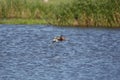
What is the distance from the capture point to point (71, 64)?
75.0 ft

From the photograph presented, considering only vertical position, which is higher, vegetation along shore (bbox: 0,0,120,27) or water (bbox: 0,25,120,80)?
vegetation along shore (bbox: 0,0,120,27)

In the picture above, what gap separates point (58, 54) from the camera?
85.2 feet

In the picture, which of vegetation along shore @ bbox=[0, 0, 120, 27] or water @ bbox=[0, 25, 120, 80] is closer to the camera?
water @ bbox=[0, 25, 120, 80]

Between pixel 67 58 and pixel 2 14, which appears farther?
pixel 2 14

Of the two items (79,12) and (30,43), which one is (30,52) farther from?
(79,12)

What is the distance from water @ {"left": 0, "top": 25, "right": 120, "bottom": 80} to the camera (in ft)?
67.8

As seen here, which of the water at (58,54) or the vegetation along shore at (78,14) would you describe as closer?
the water at (58,54)

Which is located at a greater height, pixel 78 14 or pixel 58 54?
pixel 78 14

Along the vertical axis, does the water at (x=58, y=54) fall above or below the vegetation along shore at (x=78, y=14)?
below

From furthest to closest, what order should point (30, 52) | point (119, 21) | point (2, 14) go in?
point (2, 14) < point (119, 21) < point (30, 52)

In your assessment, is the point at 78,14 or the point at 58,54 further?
the point at 78,14

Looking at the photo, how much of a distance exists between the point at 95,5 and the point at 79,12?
3.55ft

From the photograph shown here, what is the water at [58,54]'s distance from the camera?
20672mm

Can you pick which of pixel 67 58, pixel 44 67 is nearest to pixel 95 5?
pixel 67 58
